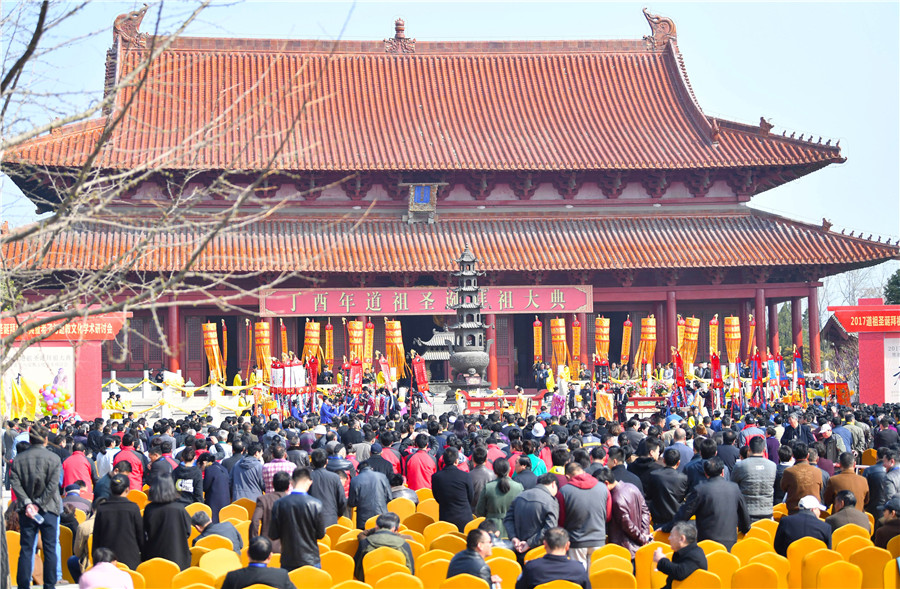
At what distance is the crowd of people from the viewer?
27.6 feet

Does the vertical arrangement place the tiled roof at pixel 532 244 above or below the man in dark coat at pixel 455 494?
above

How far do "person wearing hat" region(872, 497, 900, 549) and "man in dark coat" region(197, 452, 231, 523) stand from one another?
A: 6.01 meters

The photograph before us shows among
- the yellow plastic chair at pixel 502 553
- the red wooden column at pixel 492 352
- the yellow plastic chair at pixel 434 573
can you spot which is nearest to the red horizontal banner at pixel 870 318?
the red wooden column at pixel 492 352

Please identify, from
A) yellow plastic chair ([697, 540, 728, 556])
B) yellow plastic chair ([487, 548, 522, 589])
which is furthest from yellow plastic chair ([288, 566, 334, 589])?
yellow plastic chair ([697, 540, 728, 556])

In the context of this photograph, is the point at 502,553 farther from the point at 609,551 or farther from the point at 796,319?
the point at 796,319

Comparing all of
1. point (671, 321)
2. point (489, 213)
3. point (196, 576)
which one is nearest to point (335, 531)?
point (196, 576)

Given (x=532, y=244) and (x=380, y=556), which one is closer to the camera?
(x=380, y=556)

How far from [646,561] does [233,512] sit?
398cm

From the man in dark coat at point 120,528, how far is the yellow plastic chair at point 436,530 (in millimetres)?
2378

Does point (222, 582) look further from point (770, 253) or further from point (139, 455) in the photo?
point (770, 253)

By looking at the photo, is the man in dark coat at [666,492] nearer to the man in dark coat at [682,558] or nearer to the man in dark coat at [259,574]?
the man in dark coat at [682,558]

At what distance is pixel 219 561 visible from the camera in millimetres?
8156

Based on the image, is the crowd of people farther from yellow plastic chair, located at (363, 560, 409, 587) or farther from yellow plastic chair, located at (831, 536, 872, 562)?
yellow plastic chair, located at (831, 536, 872, 562)

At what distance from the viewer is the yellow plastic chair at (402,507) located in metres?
10.5
